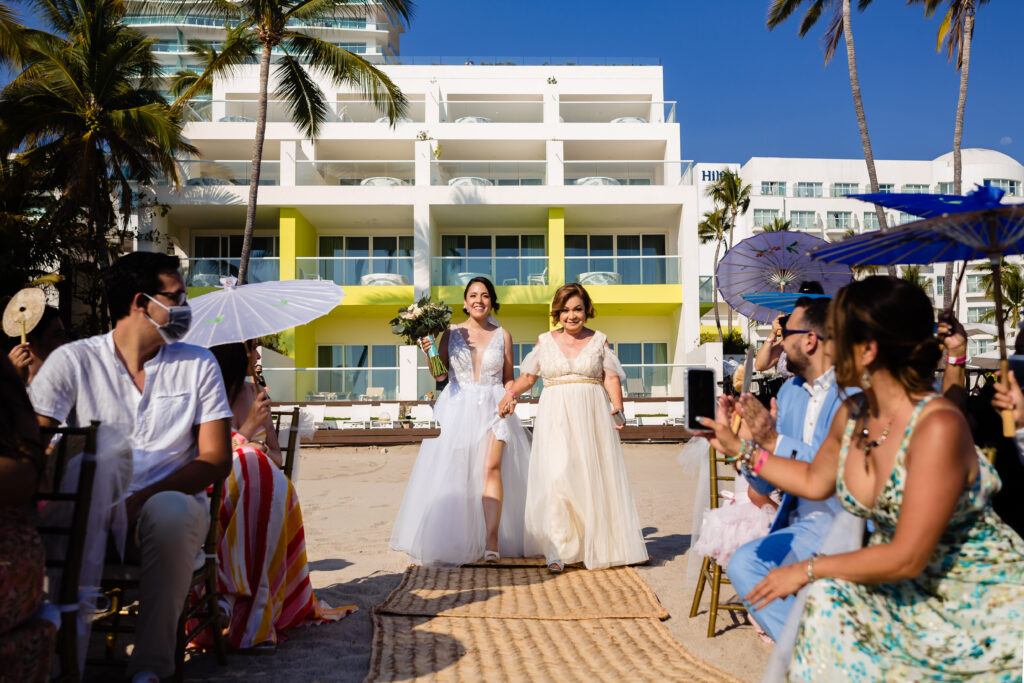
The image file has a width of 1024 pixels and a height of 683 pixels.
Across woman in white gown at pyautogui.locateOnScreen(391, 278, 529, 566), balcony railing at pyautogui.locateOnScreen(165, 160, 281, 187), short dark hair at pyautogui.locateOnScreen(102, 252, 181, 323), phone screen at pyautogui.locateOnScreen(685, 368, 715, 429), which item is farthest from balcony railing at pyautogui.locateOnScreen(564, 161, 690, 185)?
phone screen at pyautogui.locateOnScreen(685, 368, 715, 429)

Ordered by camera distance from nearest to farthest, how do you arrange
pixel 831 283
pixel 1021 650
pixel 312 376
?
pixel 1021 650 < pixel 831 283 < pixel 312 376

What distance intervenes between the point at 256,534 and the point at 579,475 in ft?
8.60

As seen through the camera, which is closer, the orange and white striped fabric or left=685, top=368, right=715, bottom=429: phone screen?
left=685, top=368, right=715, bottom=429: phone screen

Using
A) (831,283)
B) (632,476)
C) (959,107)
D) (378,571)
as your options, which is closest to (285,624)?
(378,571)

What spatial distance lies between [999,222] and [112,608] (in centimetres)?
431

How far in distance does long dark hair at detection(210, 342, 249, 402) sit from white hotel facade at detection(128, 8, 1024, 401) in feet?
54.5

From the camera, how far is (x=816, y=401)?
3660mm

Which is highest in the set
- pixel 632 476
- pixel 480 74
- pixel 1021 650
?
pixel 480 74

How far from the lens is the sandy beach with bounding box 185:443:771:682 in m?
3.70

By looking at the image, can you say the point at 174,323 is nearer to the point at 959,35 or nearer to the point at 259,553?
the point at 259,553

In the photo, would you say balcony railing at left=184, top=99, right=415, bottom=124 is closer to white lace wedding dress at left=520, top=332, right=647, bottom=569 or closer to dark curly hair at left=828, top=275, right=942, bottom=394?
white lace wedding dress at left=520, top=332, right=647, bottom=569

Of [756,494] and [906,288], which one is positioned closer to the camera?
[906,288]

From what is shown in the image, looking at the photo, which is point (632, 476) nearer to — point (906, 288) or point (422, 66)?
point (906, 288)

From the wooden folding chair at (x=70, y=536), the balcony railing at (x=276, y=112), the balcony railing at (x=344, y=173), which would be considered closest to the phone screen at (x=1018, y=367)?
the wooden folding chair at (x=70, y=536)
